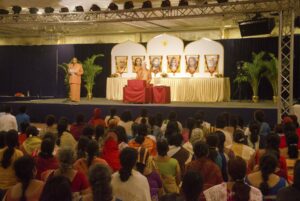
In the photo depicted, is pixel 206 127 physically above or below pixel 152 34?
below

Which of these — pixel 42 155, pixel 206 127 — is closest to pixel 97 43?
pixel 206 127

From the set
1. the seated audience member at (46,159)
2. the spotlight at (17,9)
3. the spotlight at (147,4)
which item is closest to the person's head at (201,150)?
the seated audience member at (46,159)

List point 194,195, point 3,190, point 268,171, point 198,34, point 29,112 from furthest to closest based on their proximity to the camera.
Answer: point 198,34 < point 29,112 < point 3,190 < point 268,171 < point 194,195

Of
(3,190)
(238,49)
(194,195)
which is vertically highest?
(238,49)

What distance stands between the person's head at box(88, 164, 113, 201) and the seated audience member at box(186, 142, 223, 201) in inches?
40.9

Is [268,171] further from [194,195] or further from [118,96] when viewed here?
[118,96]

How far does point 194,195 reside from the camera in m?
2.38

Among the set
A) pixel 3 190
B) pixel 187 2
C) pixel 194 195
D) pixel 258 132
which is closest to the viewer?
pixel 194 195

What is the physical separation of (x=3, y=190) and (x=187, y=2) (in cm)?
766

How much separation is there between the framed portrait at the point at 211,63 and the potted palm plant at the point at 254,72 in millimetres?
804

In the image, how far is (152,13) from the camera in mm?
10734

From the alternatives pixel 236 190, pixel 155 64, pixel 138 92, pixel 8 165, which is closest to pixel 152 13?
pixel 138 92

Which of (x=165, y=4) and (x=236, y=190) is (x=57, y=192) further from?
(x=165, y=4)

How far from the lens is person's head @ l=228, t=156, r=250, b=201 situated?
250 centimetres
